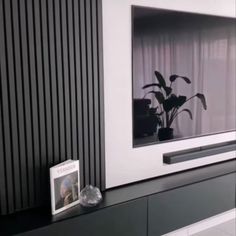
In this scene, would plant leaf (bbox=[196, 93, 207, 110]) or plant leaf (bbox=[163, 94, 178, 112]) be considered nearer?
plant leaf (bbox=[163, 94, 178, 112])

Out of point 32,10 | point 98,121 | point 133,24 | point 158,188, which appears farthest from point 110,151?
point 32,10

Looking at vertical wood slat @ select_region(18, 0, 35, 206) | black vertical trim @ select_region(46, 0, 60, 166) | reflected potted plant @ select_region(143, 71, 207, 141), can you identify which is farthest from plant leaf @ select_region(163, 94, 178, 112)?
vertical wood slat @ select_region(18, 0, 35, 206)

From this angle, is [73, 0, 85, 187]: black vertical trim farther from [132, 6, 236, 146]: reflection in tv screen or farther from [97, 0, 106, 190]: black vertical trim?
[132, 6, 236, 146]: reflection in tv screen

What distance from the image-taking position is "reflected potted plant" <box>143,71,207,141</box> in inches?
99.2

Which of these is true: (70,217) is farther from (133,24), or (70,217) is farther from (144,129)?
(133,24)

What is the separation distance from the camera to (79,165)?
2191 millimetres

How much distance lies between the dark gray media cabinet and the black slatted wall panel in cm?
19

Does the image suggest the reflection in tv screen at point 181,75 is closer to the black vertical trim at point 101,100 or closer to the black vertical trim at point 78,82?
the black vertical trim at point 101,100

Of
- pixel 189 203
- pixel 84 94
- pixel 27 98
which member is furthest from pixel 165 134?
pixel 27 98

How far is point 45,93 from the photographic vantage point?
2.00 metres

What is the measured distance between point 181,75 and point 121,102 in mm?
561

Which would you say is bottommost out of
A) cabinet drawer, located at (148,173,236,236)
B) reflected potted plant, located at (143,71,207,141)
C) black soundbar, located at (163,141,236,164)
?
cabinet drawer, located at (148,173,236,236)

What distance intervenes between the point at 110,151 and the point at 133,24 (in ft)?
2.88

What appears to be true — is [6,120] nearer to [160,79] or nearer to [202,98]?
[160,79]
